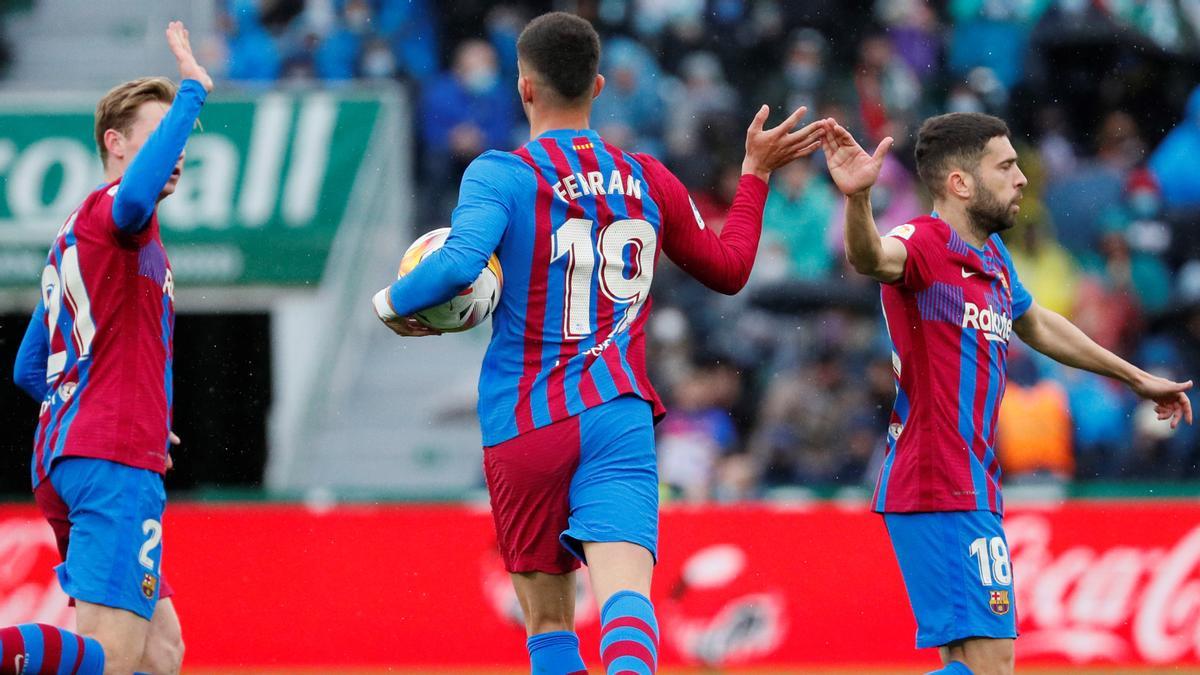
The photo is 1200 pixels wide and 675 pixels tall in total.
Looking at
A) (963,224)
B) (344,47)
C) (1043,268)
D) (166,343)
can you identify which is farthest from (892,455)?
(344,47)

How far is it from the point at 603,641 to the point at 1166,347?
971cm

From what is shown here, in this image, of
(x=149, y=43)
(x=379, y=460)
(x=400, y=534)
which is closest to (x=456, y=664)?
(x=400, y=534)

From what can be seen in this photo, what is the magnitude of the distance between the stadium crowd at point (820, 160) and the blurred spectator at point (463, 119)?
0.02m

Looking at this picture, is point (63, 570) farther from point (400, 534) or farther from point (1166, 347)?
point (1166, 347)

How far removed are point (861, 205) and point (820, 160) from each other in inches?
363

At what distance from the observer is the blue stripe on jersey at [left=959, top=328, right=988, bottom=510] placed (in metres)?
5.86

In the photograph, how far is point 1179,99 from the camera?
1542cm

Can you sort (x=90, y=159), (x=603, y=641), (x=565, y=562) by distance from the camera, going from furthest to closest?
(x=90, y=159)
(x=565, y=562)
(x=603, y=641)

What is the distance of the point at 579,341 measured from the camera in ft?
17.7

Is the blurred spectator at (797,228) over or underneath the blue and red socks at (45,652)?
over

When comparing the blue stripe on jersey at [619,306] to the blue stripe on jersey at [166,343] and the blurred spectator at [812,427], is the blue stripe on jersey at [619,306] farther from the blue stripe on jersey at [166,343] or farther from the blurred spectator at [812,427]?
the blurred spectator at [812,427]

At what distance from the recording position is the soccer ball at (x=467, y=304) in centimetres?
526

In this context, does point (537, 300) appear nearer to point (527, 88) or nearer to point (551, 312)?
point (551, 312)

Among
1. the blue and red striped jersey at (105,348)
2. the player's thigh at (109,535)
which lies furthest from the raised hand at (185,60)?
the player's thigh at (109,535)
